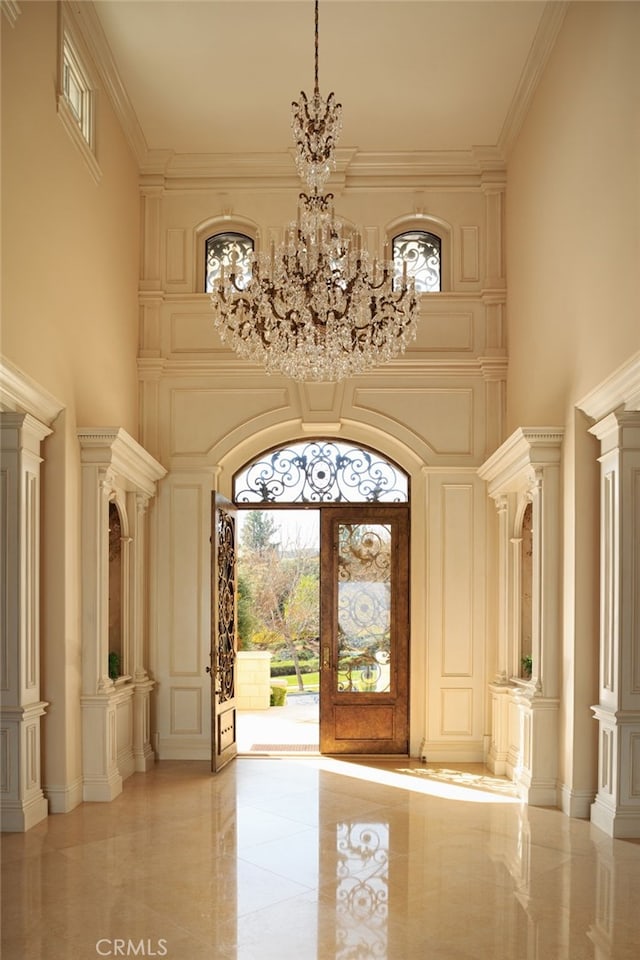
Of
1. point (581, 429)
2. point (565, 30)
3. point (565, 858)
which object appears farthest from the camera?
point (565, 30)

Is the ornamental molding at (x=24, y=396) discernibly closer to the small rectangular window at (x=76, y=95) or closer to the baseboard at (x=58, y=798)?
the small rectangular window at (x=76, y=95)

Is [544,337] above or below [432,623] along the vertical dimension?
above

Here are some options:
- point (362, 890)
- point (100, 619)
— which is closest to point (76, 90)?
point (100, 619)

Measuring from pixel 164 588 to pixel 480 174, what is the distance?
560 centimetres

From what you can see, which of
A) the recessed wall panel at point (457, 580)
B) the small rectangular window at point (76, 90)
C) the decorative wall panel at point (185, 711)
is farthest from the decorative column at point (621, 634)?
the small rectangular window at point (76, 90)

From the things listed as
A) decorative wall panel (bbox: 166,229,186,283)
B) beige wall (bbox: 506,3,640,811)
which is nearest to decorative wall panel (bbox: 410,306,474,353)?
beige wall (bbox: 506,3,640,811)

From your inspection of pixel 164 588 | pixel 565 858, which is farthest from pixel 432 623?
pixel 565 858

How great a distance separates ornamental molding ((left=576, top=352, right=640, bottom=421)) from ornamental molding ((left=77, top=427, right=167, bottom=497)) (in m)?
3.73

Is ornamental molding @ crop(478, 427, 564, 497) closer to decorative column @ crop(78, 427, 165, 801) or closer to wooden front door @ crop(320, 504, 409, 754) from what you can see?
wooden front door @ crop(320, 504, 409, 754)

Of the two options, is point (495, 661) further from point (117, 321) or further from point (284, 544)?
point (284, 544)

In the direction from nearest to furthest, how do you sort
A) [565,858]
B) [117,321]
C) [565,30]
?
[565,858] → [565,30] → [117,321]

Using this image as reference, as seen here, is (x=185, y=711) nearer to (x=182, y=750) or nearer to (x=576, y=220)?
(x=182, y=750)

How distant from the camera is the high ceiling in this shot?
8.02 m

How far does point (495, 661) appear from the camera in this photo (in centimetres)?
985
